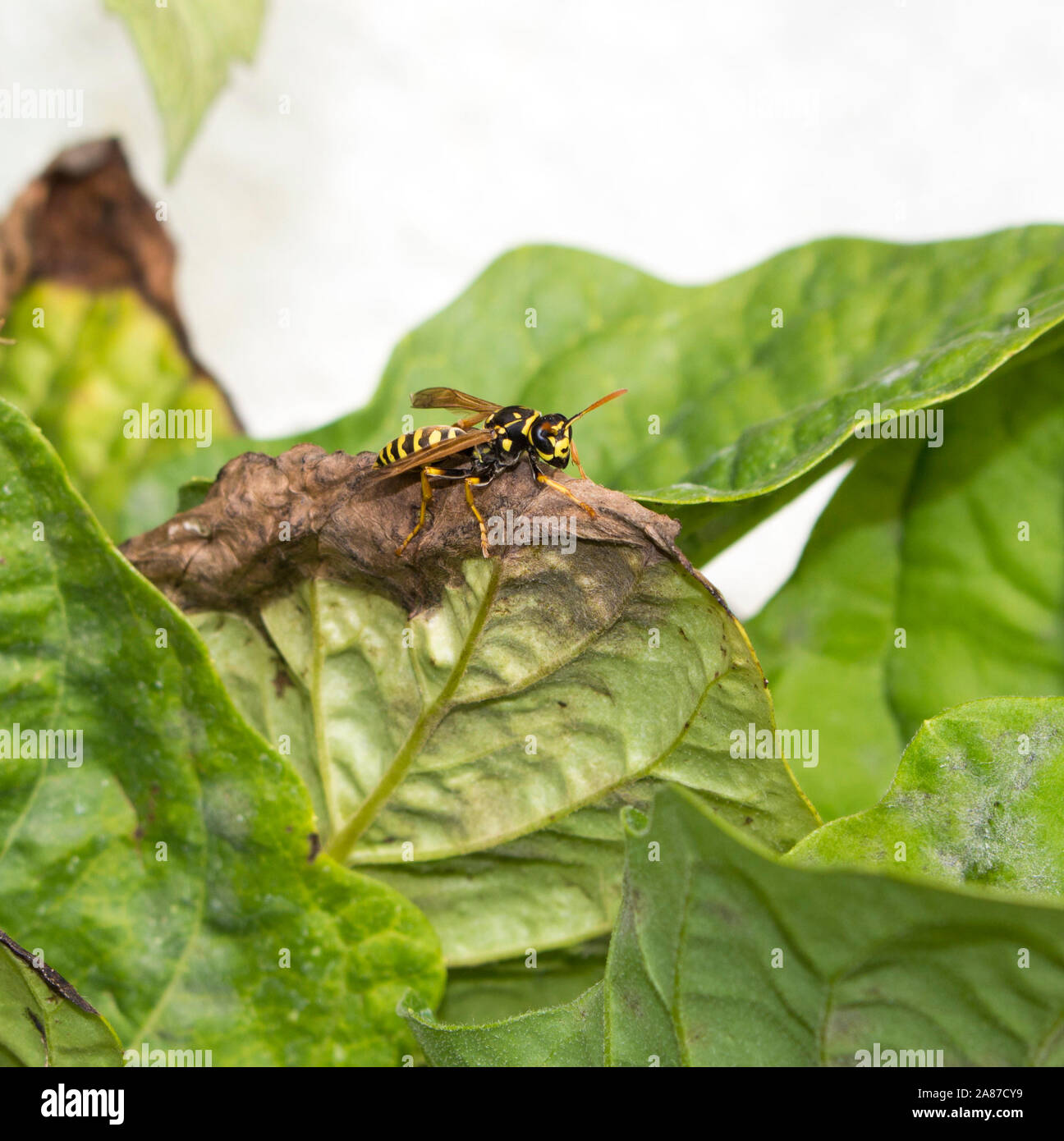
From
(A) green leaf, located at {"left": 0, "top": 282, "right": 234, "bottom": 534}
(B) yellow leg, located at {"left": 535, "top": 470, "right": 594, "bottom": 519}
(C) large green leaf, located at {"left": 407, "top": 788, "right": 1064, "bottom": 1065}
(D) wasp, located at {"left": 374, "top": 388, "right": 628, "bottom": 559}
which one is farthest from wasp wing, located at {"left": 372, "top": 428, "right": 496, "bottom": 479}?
(A) green leaf, located at {"left": 0, "top": 282, "right": 234, "bottom": 534}

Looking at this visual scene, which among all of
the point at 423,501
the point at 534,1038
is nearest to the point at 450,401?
the point at 423,501

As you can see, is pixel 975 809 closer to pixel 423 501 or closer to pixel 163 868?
pixel 423 501

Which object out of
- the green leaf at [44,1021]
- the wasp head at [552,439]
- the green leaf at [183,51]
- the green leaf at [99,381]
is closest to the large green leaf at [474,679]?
the wasp head at [552,439]

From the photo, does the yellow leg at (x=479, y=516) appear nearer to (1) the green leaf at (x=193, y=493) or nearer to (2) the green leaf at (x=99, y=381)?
(1) the green leaf at (x=193, y=493)

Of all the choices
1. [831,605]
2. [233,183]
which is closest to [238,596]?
[831,605]

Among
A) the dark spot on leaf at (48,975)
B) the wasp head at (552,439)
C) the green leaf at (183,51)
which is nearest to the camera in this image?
the dark spot on leaf at (48,975)

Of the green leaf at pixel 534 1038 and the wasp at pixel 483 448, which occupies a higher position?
the wasp at pixel 483 448

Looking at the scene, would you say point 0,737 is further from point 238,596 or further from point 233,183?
point 233,183
